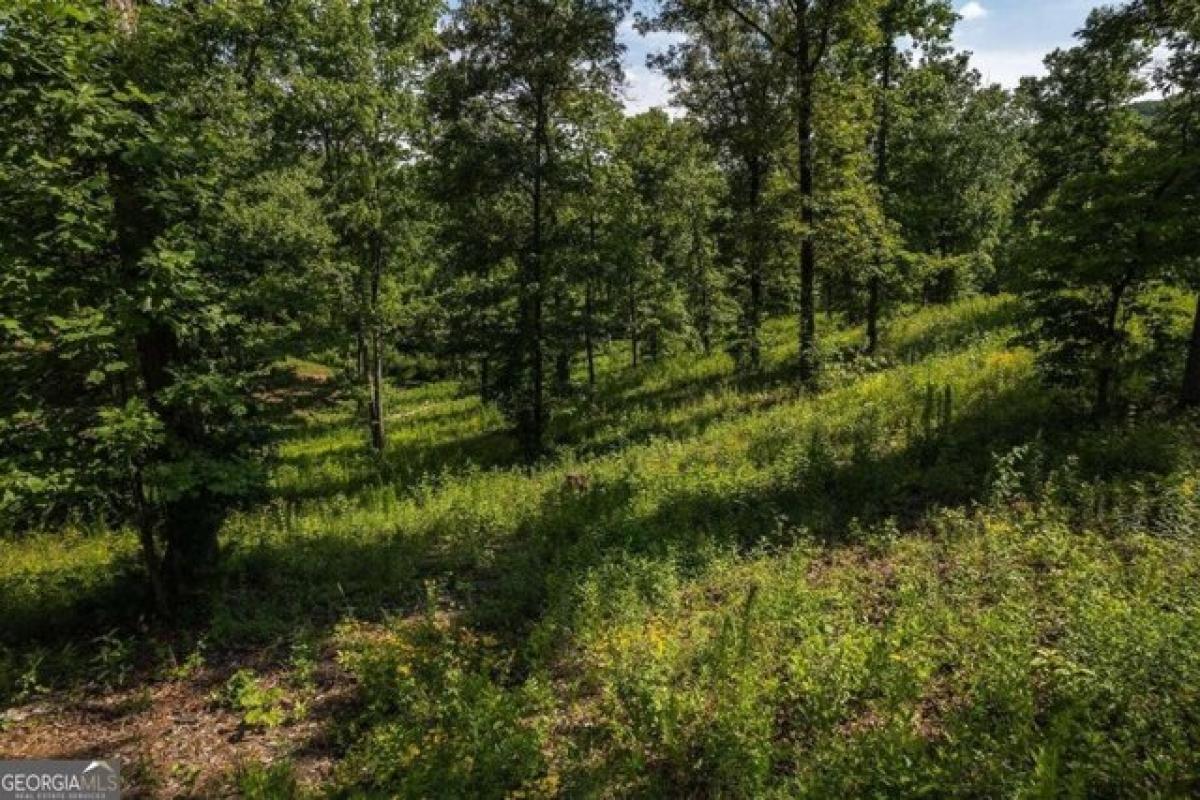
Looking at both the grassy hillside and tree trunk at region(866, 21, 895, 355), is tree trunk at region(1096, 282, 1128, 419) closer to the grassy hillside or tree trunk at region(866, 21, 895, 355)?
the grassy hillside

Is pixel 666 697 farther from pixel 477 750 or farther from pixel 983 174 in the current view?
pixel 983 174

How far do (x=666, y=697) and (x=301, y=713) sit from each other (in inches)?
124

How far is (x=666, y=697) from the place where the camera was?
16.1 ft

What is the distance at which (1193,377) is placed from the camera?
8.42m

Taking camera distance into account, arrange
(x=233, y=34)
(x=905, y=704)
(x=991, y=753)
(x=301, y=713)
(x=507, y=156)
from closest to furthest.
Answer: (x=991, y=753)
(x=905, y=704)
(x=301, y=713)
(x=233, y=34)
(x=507, y=156)

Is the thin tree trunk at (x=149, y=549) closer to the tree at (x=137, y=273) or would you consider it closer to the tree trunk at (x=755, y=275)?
the tree at (x=137, y=273)

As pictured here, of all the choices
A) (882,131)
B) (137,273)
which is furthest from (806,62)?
(137,273)

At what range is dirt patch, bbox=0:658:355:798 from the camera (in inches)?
197

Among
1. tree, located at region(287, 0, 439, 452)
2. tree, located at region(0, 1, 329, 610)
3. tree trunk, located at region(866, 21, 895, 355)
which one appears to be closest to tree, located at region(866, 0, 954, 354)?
tree trunk, located at region(866, 21, 895, 355)

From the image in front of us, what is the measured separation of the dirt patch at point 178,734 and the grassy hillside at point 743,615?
0.14 m

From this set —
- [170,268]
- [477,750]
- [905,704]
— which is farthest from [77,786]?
[905,704]
